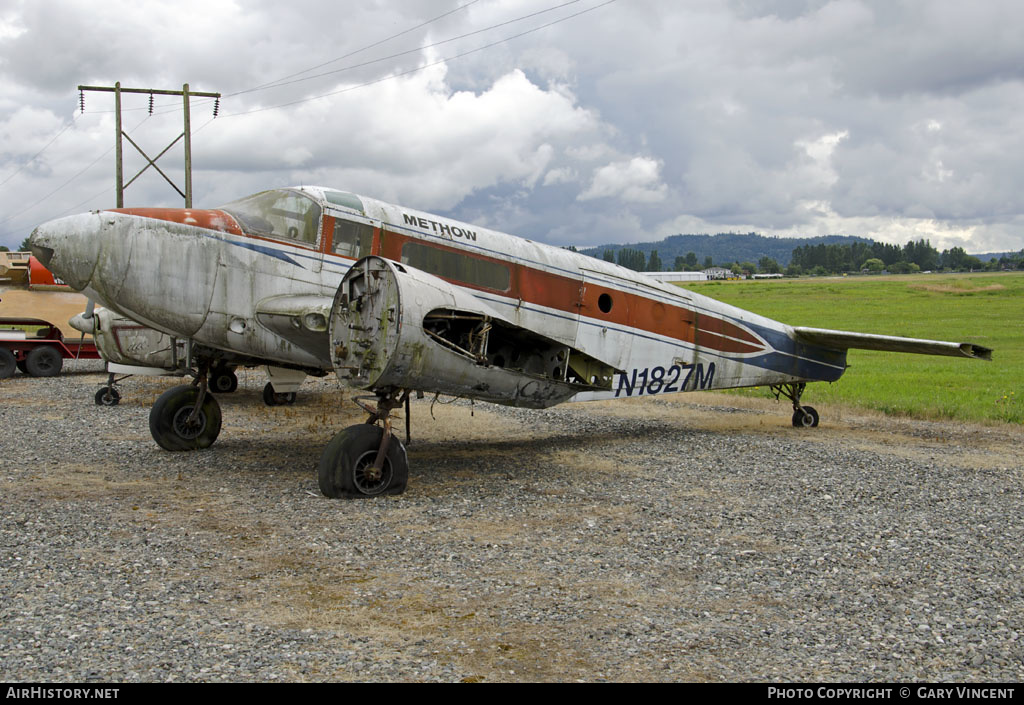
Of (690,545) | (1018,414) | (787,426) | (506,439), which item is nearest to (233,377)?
(506,439)

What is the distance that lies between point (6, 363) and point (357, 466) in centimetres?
1836

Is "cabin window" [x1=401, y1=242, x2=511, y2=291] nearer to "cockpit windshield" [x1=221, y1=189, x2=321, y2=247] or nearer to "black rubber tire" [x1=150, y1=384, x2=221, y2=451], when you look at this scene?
"cockpit windshield" [x1=221, y1=189, x2=321, y2=247]

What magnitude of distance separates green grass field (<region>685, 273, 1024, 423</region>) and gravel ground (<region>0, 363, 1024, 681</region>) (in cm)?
671

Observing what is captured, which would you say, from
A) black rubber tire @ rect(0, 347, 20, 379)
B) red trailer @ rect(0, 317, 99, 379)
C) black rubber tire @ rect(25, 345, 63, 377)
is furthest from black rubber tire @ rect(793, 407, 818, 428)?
black rubber tire @ rect(0, 347, 20, 379)

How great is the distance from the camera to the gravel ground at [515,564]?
191 inches

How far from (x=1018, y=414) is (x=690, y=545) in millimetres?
12893

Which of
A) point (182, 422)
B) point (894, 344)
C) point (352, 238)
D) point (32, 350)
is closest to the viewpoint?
point (352, 238)

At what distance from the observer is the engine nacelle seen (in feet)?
27.5

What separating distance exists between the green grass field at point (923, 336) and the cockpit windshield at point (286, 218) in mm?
12578

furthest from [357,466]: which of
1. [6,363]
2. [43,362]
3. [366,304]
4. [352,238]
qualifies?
[43,362]

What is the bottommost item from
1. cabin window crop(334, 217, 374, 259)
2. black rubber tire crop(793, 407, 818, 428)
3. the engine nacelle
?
black rubber tire crop(793, 407, 818, 428)

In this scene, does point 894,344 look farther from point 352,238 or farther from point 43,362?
point 43,362

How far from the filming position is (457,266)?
35.5 ft

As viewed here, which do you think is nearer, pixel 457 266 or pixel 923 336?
pixel 457 266
